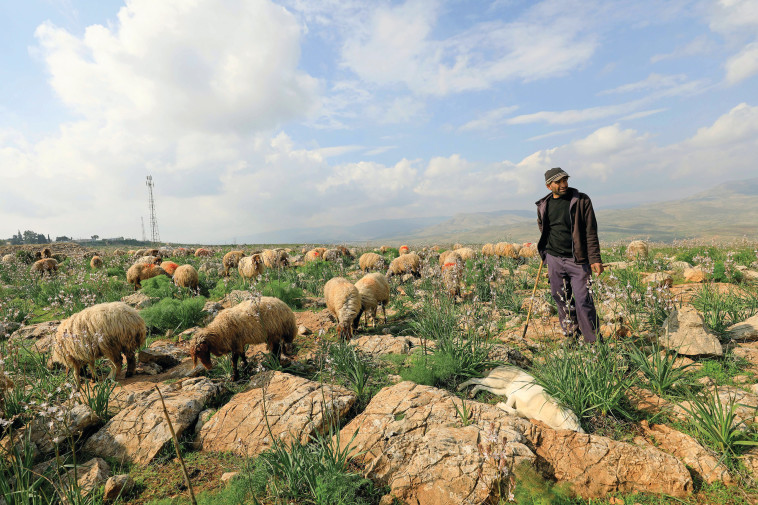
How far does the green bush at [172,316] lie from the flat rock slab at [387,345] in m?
5.98

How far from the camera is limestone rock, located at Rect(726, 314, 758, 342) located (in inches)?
227

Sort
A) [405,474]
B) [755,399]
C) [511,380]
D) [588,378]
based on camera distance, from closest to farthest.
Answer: [405,474]
[755,399]
[588,378]
[511,380]

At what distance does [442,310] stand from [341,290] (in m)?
3.36

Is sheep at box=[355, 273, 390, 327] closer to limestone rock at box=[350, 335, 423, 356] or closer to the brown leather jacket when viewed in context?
limestone rock at box=[350, 335, 423, 356]

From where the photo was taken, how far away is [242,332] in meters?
7.18

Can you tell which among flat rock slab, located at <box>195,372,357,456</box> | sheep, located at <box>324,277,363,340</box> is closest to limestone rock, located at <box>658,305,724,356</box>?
flat rock slab, located at <box>195,372,357,456</box>

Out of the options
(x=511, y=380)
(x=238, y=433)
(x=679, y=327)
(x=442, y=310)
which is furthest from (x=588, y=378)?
(x=238, y=433)

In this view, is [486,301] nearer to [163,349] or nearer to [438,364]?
[438,364]

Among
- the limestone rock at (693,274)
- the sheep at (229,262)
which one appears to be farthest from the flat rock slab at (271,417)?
the sheep at (229,262)

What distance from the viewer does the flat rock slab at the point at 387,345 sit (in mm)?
7109

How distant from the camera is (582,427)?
4.07 m

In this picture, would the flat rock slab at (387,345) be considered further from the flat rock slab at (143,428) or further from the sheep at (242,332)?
the flat rock slab at (143,428)

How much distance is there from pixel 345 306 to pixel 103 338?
17.4ft

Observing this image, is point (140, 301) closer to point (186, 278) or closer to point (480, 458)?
point (186, 278)
